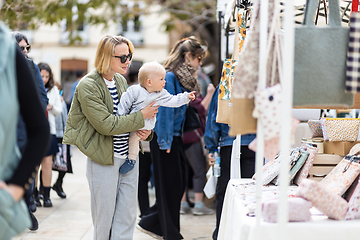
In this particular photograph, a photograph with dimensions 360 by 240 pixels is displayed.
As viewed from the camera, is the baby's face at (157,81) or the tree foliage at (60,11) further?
the tree foliage at (60,11)

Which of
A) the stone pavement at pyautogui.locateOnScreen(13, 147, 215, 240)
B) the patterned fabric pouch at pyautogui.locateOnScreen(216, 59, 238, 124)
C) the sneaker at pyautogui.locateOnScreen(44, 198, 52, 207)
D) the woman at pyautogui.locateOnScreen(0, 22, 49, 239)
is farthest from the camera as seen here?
the sneaker at pyautogui.locateOnScreen(44, 198, 52, 207)

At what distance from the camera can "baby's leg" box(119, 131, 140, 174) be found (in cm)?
319

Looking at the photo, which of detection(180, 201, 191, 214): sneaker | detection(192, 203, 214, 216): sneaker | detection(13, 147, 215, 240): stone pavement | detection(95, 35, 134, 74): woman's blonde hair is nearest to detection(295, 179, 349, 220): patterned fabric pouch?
detection(95, 35, 134, 74): woman's blonde hair

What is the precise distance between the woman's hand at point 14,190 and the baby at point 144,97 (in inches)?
61.8

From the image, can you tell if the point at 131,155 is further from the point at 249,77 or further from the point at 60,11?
the point at 60,11

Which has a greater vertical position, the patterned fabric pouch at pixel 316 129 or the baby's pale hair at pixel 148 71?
the baby's pale hair at pixel 148 71

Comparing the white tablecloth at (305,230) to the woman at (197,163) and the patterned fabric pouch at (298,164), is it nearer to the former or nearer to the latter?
the patterned fabric pouch at (298,164)

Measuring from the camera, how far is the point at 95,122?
118 inches

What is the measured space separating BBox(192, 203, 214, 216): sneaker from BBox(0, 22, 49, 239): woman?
407 cm

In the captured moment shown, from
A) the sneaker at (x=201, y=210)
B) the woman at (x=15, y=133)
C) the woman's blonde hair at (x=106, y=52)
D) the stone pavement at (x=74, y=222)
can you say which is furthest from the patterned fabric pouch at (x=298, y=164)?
the sneaker at (x=201, y=210)

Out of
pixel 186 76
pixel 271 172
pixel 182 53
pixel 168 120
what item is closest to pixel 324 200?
pixel 271 172

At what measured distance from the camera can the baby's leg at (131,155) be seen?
10.5 ft

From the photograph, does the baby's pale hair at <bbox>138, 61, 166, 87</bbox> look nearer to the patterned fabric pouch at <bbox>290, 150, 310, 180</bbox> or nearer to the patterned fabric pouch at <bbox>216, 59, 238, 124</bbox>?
the patterned fabric pouch at <bbox>216, 59, 238, 124</bbox>

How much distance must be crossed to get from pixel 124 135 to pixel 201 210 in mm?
2711
